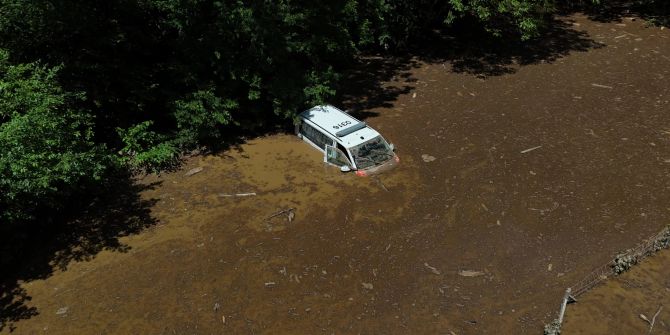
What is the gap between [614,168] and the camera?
15062 millimetres

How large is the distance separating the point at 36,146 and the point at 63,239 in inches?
112

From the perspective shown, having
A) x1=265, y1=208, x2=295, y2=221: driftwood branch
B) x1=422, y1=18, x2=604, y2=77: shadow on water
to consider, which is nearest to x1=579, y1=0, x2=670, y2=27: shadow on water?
x1=422, y1=18, x2=604, y2=77: shadow on water

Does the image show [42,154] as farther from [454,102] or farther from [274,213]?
[454,102]

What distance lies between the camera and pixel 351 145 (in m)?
15.0

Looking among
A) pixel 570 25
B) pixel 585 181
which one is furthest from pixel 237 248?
pixel 570 25

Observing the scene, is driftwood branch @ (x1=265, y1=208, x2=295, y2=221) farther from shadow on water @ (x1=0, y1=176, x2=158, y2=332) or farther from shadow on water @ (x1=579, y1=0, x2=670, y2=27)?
shadow on water @ (x1=579, y1=0, x2=670, y2=27)

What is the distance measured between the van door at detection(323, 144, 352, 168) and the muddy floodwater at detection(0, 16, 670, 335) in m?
0.32

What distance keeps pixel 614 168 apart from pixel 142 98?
1578 centimetres

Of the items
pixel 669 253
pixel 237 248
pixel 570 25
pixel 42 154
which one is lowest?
pixel 669 253

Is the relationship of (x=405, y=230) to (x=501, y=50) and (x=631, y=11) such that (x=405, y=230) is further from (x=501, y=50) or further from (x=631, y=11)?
(x=631, y=11)

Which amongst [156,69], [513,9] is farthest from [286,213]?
[513,9]

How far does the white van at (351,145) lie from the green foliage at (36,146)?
269 inches

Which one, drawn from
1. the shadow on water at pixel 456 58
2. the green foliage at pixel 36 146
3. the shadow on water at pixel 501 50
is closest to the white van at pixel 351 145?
the shadow on water at pixel 456 58

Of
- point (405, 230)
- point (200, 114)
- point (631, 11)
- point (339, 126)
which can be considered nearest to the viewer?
point (405, 230)
